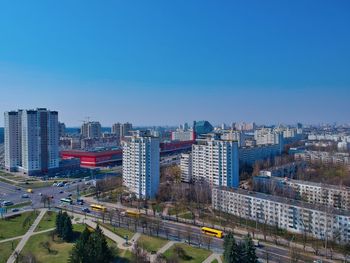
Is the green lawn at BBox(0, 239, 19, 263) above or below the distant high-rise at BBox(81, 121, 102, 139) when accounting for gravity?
below

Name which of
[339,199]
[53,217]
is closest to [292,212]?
[339,199]

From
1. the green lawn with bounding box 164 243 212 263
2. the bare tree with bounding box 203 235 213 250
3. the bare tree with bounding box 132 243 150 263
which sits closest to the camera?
the bare tree with bounding box 132 243 150 263

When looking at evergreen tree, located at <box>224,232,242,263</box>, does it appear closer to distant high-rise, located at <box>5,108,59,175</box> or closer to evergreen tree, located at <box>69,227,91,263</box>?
evergreen tree, located at <box>69,227,91,263</box>

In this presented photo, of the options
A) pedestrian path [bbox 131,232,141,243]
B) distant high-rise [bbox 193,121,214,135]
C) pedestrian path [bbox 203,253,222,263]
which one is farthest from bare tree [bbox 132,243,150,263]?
distant high-rise [bbox 193,121,214,135]

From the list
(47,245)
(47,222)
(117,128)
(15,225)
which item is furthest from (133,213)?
(117,128)

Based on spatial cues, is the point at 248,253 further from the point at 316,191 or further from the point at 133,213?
the point at 316,191
